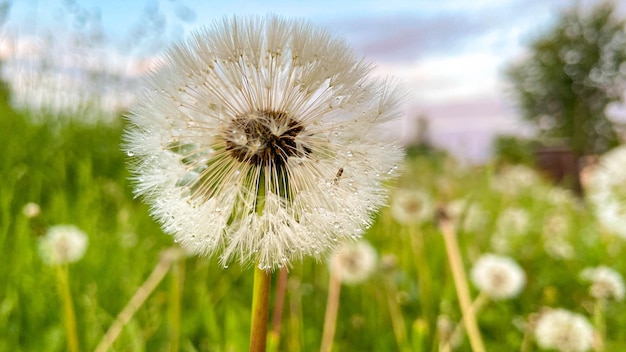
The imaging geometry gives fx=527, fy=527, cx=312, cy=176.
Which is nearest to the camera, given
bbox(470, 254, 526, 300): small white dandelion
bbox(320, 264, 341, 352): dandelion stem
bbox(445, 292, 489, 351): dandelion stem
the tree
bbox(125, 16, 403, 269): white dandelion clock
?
bbox(125, 16, 403, 269): white dandelion clock

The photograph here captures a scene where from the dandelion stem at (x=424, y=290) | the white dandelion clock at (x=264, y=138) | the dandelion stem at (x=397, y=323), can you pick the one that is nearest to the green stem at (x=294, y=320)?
the dandelion stem at (x=397, y=323)

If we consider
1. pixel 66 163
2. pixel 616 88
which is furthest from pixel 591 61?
pixel 66 163

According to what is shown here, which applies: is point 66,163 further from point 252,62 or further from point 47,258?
point 252,62

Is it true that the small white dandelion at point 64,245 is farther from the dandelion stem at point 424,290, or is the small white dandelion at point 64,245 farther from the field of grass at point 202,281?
the dandelion stem at point 424,290

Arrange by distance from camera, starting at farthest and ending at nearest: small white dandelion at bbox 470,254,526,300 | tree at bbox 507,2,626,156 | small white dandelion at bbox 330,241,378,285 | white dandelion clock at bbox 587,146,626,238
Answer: tree at bbox 507,2,626,156 → white dandelion clock at bbox 587,146,626,238 → small white dandelion at bbox 330,241,378,285 → small white dandelion at bbox 470,254,526,300

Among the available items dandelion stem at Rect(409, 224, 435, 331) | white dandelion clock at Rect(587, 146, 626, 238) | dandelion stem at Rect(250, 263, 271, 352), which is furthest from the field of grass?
dandelion stem at Rect(250, 263, 271, 352)

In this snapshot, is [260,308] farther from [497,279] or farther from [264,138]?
[497,279]

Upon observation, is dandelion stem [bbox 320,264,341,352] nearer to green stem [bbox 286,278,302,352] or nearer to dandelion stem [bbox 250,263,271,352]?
green stem [bbox 286,278,302,352]

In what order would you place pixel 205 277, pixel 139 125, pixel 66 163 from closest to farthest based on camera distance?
pixel 139 125 < pixel 205 277 < pixel 66 163
